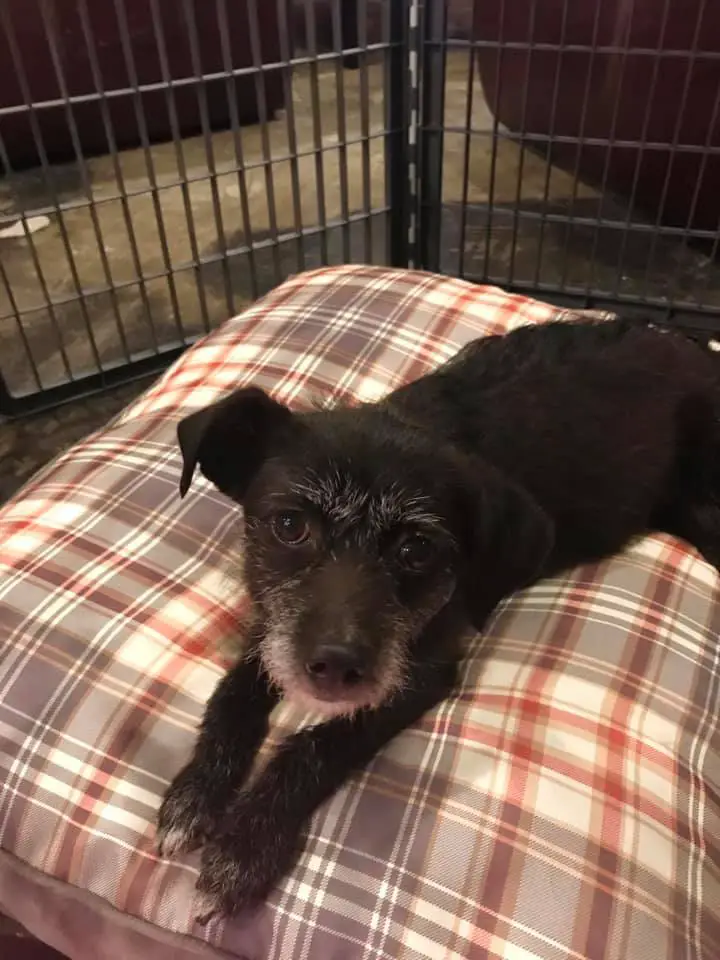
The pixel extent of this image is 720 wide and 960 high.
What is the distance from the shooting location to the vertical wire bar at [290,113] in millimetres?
2418

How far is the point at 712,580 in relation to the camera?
1.78 metres

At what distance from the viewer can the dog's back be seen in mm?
1682

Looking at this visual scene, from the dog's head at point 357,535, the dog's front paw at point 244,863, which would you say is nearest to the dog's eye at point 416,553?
the dog's head at point 357,535

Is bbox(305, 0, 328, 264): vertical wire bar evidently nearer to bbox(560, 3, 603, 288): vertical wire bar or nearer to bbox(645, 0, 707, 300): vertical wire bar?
bbox(560, 3, 603, 288): vertical wire bar

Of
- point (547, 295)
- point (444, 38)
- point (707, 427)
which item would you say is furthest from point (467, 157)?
point (707, 427)

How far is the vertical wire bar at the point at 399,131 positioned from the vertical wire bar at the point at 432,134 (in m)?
0.04

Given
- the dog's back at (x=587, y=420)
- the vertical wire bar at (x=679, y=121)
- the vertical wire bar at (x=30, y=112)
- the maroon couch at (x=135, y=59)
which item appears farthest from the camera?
the maroon couch at (x=135, y=59)

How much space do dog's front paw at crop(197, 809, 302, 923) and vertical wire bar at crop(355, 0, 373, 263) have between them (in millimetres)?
2166

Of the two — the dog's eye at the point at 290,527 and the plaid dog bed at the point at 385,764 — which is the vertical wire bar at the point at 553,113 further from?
the dog's eye at the point at 290,527

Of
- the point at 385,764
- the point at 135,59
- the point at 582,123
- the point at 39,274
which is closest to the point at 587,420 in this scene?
the point at 385,764

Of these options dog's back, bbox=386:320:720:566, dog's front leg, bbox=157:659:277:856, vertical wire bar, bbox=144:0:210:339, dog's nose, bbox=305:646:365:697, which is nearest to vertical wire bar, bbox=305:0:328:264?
vertical wire bar, bbox=144:0:210:339

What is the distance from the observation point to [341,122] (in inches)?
104

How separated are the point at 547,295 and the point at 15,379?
6.12 ft

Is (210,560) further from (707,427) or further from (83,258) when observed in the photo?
(83,258)
